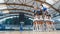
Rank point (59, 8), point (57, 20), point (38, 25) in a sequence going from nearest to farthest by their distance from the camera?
point (38, 25) < point (59, 8) < point (57, 20)

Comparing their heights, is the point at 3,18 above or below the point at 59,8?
below

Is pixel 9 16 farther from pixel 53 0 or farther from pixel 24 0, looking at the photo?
pixel 53 0

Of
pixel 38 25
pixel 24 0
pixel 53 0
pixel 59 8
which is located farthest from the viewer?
pixel 59 8

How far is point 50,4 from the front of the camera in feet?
66.6

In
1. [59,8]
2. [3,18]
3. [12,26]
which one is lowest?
[12,26]

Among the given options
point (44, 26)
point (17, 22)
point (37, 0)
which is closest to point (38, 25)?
point (44, 26)

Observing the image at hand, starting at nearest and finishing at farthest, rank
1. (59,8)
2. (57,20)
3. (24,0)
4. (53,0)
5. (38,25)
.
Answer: (38,25) < (53,0) < (24,0) < (59,8) < (57,20)

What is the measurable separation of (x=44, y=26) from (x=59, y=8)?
13.0 meters

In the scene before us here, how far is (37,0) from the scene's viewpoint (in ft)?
58.7

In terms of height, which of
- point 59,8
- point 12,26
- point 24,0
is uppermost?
point 24,0

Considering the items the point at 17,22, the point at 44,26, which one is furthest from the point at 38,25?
the point at 17,22

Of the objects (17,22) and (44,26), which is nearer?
(44,26)

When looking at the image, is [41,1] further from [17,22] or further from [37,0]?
[17,22]

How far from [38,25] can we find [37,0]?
8406 mm
